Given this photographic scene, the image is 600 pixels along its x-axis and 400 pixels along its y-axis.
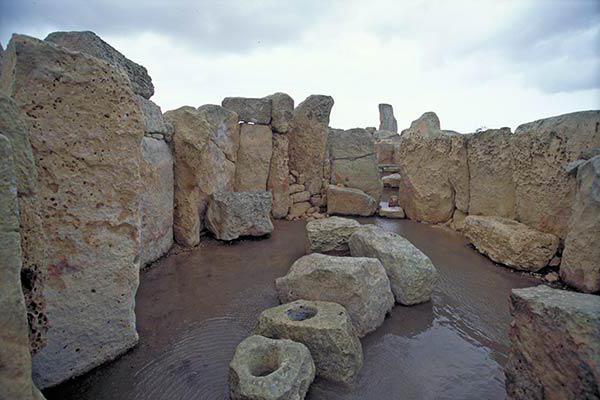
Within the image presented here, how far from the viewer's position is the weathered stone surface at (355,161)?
18.3 ft

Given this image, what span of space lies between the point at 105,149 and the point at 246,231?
234 cm

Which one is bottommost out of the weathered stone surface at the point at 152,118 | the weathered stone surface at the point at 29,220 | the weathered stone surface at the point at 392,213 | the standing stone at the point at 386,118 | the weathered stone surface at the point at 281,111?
the weathered stone surface at the point at 392,213

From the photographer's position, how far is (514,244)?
318 cm

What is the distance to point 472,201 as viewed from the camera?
428 centimetres

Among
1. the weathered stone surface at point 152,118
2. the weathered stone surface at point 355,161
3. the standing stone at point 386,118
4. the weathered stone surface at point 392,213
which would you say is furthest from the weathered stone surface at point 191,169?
the standing stone at point 386,118

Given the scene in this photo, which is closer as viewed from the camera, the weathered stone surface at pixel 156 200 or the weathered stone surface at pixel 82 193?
the weathered stone surface at pixel 82 193

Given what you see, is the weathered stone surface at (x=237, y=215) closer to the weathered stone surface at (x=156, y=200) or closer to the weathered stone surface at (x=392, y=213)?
the weathered stone surface at (x=156, y=200)

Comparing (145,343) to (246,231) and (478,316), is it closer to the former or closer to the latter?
(246,231)

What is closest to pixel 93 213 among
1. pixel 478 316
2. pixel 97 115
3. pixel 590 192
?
pixel 97 115

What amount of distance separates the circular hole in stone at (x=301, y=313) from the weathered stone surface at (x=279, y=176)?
3.19 meters

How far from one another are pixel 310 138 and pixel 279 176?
874 millimetres

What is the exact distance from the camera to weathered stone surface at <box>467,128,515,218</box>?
3803 mm

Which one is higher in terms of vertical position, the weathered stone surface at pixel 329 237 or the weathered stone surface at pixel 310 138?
the weathered stone surface at pixel 310 138

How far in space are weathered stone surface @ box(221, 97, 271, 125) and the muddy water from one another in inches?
87.8
